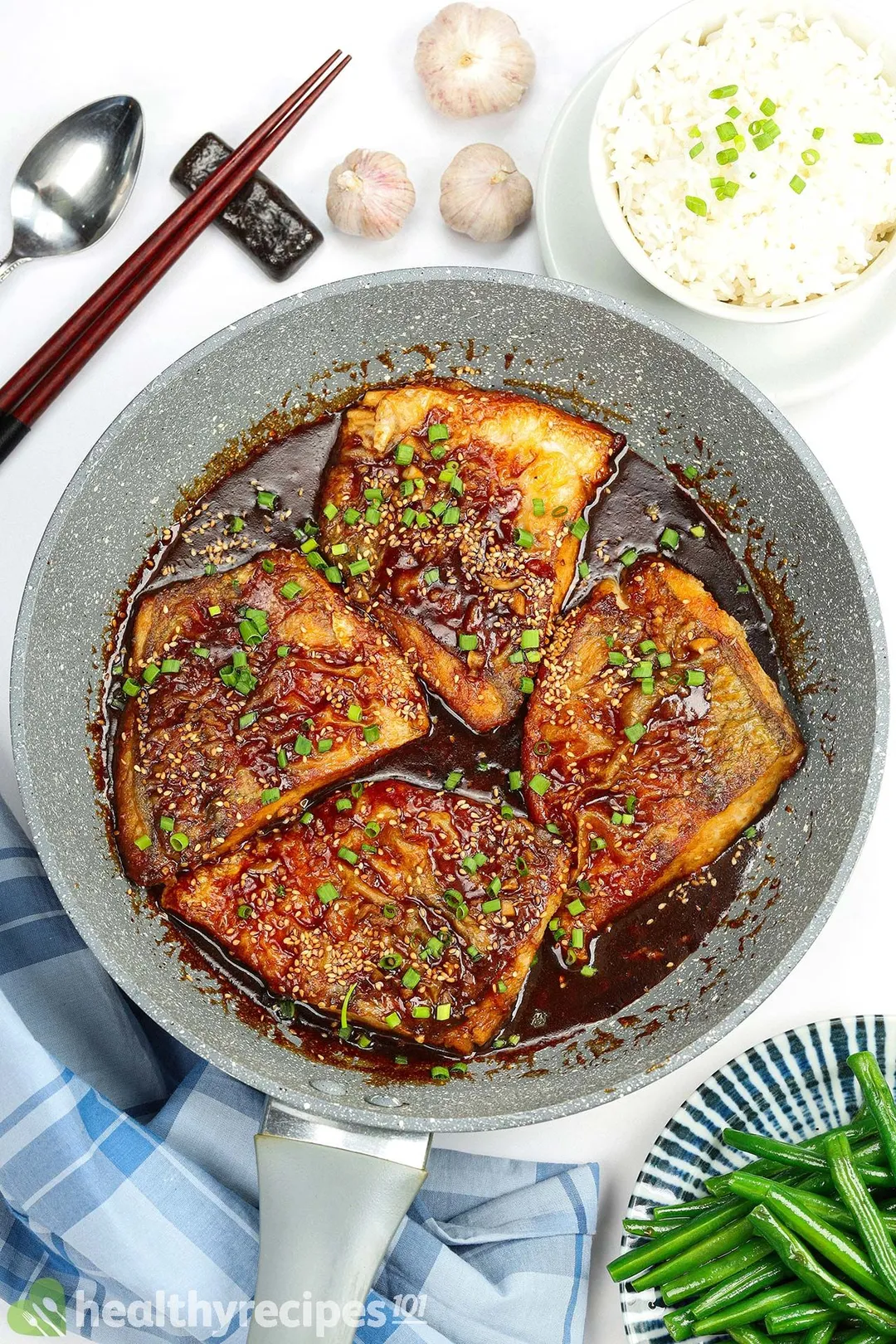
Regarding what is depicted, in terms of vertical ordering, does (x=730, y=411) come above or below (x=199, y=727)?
above

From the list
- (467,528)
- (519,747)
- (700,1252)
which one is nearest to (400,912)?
(519,747)

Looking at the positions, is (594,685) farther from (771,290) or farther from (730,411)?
(771,290)

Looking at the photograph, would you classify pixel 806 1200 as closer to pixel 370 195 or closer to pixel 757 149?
pixel 757 149

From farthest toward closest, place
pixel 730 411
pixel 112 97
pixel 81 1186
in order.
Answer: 1. pixel 112 97
2. pixel 730 411
3. pixel 81 1186

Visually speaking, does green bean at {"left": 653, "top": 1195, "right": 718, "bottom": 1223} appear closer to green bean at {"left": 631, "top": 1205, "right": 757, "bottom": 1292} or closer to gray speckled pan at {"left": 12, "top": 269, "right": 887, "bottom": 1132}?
green bean at {"left": 631, "top": 1205, "right": 757, "bottom": 1292}

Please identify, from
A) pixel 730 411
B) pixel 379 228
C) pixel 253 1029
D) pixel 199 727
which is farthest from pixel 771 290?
pixel 253 1029

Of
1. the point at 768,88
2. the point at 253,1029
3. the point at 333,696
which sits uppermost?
the point at 768,88

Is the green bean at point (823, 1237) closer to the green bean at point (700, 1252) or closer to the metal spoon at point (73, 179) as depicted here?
the green bean at point (700, 1252)

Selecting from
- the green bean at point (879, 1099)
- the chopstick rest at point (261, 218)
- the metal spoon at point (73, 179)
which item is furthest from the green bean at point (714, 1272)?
the metal spoon at point (73, 179)
